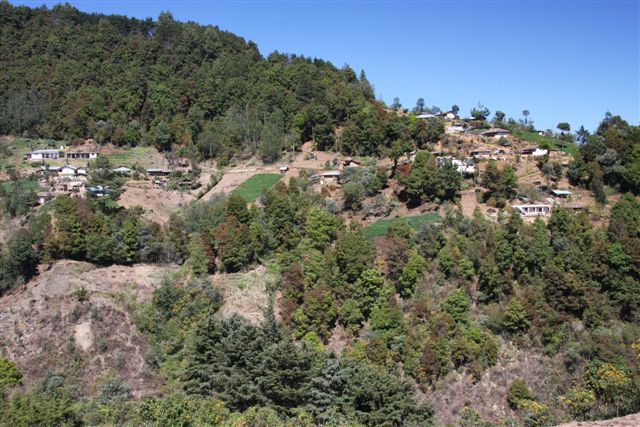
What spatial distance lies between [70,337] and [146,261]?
743cm

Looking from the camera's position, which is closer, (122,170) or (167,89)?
(122,170)

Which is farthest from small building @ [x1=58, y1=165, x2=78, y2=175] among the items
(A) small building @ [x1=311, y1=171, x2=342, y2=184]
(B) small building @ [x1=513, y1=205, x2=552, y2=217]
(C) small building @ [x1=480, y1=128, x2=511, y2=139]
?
(C) small building @ [x1=480, y1=128, x2=511, y2=139]

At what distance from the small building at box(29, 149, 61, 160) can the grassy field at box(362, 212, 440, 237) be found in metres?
30.7

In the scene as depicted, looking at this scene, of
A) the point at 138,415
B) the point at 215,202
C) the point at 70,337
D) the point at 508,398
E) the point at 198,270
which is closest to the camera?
the point at 138,415

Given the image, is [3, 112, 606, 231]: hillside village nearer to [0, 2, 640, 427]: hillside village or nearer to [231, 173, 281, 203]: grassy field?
[0, 2, 640, 427]: hillside village

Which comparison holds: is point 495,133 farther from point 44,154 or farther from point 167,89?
point 44,154

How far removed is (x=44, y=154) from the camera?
54375mm

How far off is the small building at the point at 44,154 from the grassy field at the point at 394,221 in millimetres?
30670

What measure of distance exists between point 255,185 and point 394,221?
13.7 m

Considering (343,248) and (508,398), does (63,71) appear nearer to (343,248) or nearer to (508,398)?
(343,248)

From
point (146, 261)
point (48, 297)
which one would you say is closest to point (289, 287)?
point (146, 261)

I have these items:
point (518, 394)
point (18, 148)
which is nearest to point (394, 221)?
point (518, 394)

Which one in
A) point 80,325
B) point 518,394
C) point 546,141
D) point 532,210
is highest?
point 546,141

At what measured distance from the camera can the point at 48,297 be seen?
115ft
